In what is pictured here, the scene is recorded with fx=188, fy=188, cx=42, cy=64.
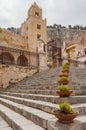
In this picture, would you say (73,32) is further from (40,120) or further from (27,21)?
(40,120)

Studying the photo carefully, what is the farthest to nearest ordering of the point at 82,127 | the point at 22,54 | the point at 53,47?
the point at 53,47
the point at 22,54
the point at 82,127

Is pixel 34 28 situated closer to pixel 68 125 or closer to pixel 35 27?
pixel 35 27

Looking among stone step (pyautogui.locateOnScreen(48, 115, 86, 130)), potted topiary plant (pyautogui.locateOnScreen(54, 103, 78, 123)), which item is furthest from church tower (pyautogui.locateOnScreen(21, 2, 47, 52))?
potted topiary plant (pyautogui.locateOnScreen(54, 103, 78, 123))

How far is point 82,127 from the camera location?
9.05ft

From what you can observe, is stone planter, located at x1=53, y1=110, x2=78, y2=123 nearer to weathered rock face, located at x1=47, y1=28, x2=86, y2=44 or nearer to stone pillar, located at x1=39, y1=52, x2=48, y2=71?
stone pillar, located at x1=39, y1=52, x2=48, y2=71

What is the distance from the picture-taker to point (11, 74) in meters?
13.1

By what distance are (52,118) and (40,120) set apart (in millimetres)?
297

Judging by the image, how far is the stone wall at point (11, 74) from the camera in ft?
41.5

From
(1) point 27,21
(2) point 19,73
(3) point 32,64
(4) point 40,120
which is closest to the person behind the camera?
(4) point 40,120

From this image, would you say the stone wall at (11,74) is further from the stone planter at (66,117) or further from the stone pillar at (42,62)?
the stone planter at (66,117)

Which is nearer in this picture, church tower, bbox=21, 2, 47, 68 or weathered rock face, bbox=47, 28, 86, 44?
church tower, bbox=21, 2, 47, 68

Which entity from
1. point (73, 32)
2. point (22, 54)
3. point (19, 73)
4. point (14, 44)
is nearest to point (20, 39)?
→ point (14, 44)

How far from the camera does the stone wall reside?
498 inches

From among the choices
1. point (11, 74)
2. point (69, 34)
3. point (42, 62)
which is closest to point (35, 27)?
point (42, 62)
